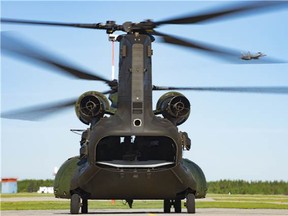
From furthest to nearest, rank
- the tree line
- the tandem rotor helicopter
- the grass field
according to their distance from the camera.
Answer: the tree line < the grass field < the tandem rotor helicopter

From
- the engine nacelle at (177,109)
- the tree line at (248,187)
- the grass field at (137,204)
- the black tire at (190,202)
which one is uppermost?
the tree line at (248,187)

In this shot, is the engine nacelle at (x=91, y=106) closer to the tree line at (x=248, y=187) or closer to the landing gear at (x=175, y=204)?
the landing gear at (x=175, y=204)

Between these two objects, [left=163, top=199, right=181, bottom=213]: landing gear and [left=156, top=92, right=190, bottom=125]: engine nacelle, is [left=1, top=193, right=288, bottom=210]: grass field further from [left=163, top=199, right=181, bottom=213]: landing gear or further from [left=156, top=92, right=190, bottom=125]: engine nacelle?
[left=156, top=92, right=190, bottom=125]: engine nacelle

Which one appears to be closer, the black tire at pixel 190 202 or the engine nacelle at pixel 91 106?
the engine nacelle at pixel 91 106

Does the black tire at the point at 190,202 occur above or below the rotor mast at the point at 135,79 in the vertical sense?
below

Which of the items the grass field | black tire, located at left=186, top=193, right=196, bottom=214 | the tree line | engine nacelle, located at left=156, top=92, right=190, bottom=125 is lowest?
black tire, located at left=186, top=193, right=196, bottom=214

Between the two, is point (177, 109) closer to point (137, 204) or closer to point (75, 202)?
point (75, 202)

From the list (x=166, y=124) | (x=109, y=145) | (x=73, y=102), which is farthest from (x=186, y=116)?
(x=73, y=102)

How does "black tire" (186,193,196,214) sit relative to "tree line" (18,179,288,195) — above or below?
below

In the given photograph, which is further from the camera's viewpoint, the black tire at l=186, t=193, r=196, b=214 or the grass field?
the grass field

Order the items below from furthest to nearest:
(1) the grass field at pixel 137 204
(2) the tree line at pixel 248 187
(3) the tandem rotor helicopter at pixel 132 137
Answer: (2) the tree line at pixel 248 187 < (1) the grass field at pixel 137 204 < (3) the tandem rotor helicopter at pixel 132 137

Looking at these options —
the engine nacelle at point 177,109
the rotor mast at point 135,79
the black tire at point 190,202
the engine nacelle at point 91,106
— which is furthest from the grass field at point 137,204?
the rotor mast at point 135,79

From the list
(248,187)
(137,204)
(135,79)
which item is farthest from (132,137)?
(248,187)

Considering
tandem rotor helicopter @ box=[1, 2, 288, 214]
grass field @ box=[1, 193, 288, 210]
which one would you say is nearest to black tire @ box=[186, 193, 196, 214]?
tandem rotor helicopter @ box=[1, 2, 288, 214]
